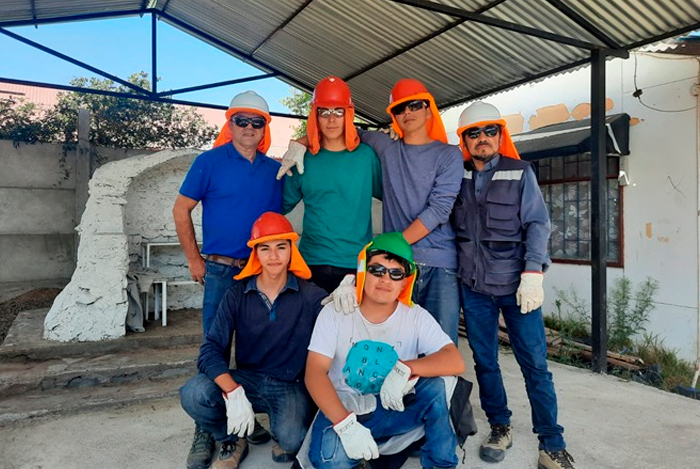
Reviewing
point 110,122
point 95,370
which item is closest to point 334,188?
point 95,370

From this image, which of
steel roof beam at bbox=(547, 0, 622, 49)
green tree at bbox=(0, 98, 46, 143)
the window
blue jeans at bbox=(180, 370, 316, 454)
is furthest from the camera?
green tree at bbox=(0, 98, 46, 143)

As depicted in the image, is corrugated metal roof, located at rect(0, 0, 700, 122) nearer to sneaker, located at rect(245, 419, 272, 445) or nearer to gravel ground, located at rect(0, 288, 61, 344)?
sneaker, located at rect(245, 419, 272, 445)

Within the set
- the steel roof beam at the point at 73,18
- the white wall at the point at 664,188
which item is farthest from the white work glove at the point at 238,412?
the steel roof beam at the point at 73,18

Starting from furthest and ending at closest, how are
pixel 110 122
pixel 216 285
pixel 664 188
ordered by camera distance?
pixel 110 122 → pixel 664 188 → pixel 216 285

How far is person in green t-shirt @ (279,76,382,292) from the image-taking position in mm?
2771

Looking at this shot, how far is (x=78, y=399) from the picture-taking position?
400 centimetres

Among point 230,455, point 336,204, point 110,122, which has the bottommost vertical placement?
point 230,455

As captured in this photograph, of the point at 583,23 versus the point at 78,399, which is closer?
the point at 78,399

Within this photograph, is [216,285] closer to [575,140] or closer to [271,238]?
[271,238]

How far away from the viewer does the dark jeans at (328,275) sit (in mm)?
2791

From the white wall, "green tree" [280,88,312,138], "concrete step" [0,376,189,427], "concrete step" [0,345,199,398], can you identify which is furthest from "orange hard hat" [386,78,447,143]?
"green tree" [280,88,312,138]

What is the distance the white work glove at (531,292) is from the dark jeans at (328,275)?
913 mm

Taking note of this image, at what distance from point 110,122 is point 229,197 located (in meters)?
7.05

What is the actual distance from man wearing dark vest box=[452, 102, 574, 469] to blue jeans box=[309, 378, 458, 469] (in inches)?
24.6
